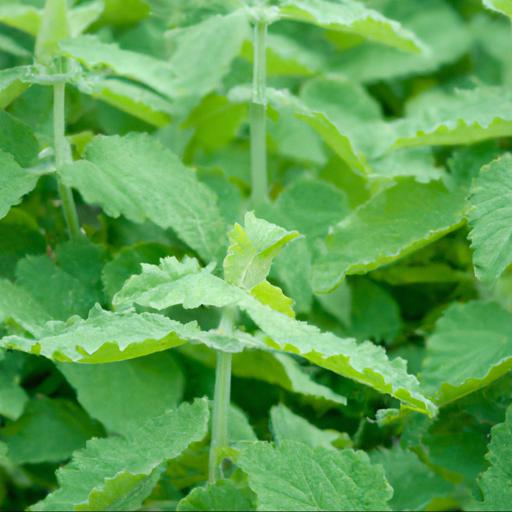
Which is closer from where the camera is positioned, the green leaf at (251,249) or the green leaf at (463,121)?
the green leaf at (251,249)

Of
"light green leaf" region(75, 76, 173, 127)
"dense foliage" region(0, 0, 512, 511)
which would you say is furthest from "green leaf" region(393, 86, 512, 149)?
"light green leaf" region(75, 76, 173, 127)

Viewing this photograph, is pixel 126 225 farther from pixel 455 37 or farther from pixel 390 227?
pixel 455 37

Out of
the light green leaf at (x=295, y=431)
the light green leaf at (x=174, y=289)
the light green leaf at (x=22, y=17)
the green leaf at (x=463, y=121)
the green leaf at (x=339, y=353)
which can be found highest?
the light green leaf at (x=22, y=17)

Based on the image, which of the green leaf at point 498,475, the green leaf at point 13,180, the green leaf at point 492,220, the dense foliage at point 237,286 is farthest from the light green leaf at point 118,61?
the green leaf at point 498,475

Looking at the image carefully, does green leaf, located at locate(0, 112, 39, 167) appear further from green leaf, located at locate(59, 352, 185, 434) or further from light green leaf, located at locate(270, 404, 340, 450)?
light green leaf, located at locate(270, 404, 340, 450)

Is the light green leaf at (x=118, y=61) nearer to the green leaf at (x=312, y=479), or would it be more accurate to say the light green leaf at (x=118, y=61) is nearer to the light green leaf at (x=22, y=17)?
the light green leaf at (x=22, y=17)

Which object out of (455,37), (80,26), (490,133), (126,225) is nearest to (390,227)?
(490,133)
